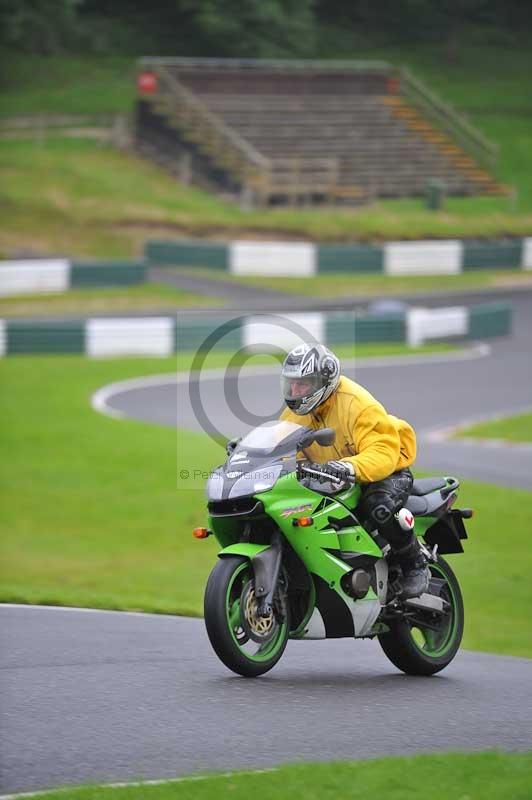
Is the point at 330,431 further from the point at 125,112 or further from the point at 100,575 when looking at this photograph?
the point at 125,112

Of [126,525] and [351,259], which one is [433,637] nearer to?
[126,525]

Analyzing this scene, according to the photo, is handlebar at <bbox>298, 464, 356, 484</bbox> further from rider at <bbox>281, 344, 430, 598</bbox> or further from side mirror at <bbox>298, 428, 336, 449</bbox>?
side mirror at <bbox>298, 428, 336, 449</bbox>

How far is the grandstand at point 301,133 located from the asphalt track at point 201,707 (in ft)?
108

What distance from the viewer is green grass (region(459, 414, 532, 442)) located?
18.4 meters

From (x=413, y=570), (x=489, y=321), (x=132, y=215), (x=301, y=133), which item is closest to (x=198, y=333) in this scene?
(x=489, y=321)

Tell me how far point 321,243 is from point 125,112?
30.0ft

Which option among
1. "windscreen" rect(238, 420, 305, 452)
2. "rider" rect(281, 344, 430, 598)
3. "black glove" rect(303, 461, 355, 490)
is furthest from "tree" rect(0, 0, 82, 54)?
"black glove" rect(303, 461, 355, 490)

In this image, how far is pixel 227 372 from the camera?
2378 cm

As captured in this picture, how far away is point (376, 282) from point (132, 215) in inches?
302

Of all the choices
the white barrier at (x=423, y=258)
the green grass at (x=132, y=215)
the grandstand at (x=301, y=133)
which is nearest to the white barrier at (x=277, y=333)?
the white barrier at (x=423, y=258)

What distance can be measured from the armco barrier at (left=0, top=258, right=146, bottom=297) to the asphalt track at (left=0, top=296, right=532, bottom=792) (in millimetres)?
22935

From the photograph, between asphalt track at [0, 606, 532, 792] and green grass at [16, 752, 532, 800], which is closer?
green grass at [16, 752, 532, 800]

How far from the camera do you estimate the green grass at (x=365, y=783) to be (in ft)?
16.1

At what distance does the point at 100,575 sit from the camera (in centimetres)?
1174
